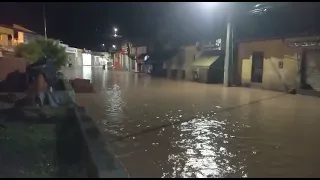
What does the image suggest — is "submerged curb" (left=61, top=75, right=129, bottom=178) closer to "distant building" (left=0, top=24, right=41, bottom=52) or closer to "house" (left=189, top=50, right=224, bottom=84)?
"house" (left=189, top=50, right=224, bottom=84)

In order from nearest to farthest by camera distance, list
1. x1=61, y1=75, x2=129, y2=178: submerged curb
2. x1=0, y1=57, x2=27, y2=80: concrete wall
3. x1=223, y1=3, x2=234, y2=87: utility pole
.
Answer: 1. x1=61, y1=75, x2=129, y2=178: submerged curb
2. x1=0, y1=57, x2=27, y2=80: concrete wall
3. x1=223, y1=3, x2=234, y2=87: utility pole

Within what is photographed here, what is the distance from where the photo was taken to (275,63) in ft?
56.3

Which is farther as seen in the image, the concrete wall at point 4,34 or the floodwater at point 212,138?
the concrete wall at point 4,34

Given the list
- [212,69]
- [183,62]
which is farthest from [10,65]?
[183,62]

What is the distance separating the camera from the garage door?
1495 centimetres

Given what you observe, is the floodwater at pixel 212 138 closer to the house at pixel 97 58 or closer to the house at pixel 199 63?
the house at pixel 199 63

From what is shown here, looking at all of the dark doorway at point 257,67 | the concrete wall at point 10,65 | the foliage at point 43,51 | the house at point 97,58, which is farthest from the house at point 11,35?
the house at point 97,58

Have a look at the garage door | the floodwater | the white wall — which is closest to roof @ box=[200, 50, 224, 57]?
the garage door

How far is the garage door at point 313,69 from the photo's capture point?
1495 cm

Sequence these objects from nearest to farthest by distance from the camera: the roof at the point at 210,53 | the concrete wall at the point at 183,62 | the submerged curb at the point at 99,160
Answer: the submerged curb at the point at 99,160, the roof at the point at 210,53, the concrete wall at the point at 183,62

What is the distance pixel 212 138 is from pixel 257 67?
44.4 ft

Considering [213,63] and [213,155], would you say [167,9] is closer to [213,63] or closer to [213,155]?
[213,63]

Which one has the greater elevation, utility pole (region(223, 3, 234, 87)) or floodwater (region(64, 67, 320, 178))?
utility pole (region(223, 3, 234, 87))

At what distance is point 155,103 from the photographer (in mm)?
11945
